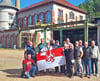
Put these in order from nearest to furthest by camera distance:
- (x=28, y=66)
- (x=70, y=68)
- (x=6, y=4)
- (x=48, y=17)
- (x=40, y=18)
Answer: (x=28, y=66) → (x=70, y=68) → (x=48, y=17) → (x=40, y=18) → (x=6, y=4)

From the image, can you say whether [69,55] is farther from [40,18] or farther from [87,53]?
[40,18]

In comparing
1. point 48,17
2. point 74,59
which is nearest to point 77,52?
point 74,59

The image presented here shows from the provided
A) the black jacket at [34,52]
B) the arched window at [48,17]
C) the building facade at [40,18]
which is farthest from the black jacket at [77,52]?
the arched window at [48,17]

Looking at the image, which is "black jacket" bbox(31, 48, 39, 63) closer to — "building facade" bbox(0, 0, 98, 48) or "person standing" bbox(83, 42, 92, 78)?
"person standing" bbox(83, 42, 92, 78)

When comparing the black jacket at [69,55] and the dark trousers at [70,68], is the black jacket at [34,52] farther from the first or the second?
the dark trousers at [70,68]

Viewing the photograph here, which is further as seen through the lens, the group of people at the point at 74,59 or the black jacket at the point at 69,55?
the black jacket at the point at 69,55

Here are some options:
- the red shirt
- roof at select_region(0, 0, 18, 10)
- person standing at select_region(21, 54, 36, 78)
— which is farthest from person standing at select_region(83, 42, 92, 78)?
roof at select_region(0, 0, 18, 10)

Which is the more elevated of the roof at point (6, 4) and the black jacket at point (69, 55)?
the roof at point (6, 4)

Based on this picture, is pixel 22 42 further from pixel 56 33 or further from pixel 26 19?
pixel 26 19

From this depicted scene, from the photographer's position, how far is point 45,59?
25.9 feet

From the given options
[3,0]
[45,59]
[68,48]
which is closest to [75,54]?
[68,48]

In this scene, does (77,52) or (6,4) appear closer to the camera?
(77,52)

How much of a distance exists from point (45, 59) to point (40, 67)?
48 centimetres

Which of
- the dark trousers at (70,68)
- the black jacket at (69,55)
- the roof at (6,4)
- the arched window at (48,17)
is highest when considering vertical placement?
the roof at (6,4)
